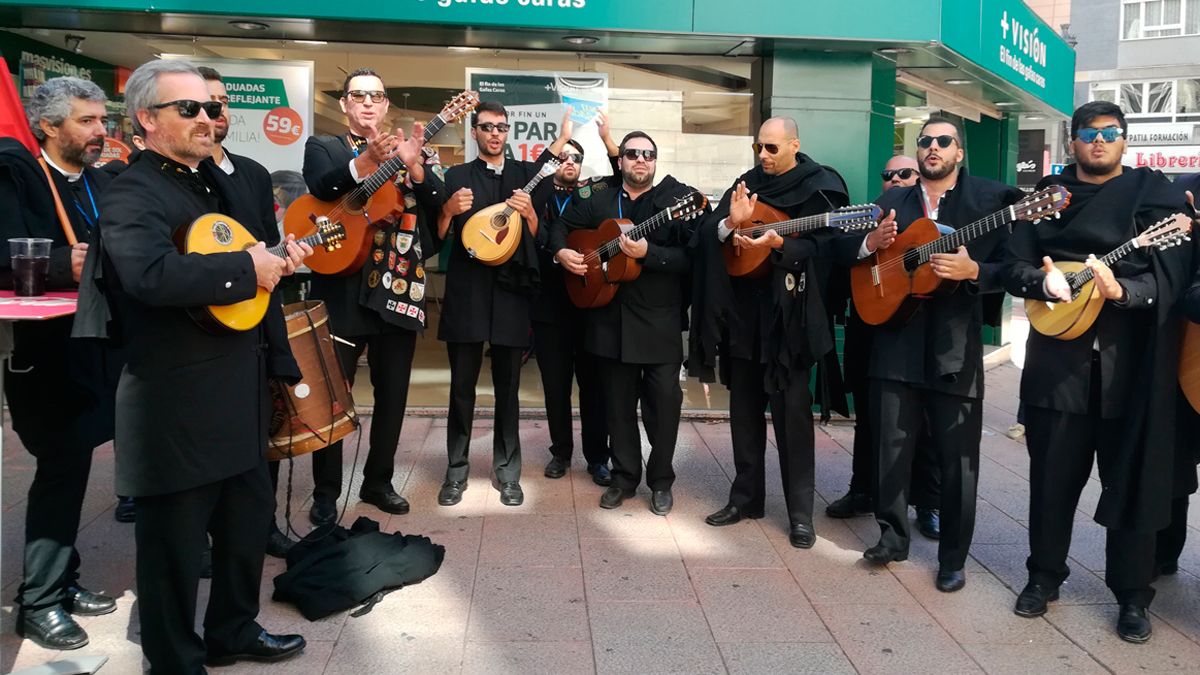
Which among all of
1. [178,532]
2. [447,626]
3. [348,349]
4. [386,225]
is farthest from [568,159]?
[178,532]

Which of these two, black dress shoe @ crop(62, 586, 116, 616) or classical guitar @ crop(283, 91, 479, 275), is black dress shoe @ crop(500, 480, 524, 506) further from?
black dress shoe @ crop(62, 586, 116, 616)

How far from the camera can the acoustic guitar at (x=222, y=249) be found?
3036 millimetres

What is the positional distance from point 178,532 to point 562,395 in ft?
10.3

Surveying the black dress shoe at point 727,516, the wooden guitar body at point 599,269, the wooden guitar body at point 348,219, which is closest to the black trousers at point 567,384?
the wooden guitar body at point 599,269

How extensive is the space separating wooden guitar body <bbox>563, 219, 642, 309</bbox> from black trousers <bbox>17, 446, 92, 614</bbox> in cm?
259

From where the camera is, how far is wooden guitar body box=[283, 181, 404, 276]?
193 inches

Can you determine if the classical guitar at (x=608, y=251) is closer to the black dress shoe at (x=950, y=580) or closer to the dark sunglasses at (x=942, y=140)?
the dark sunglasses at (x=942, y=140)

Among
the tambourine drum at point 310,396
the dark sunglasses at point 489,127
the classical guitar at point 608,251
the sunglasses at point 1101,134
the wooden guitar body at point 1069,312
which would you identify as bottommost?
the tambourine drum at point 310,396

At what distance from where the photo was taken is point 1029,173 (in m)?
30.3

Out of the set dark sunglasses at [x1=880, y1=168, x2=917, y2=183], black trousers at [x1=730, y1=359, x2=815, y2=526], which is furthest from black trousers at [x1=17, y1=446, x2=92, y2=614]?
dark sunglasses at [x1=880, y1=168, x2=917, y2=183]

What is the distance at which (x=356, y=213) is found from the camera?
491cm

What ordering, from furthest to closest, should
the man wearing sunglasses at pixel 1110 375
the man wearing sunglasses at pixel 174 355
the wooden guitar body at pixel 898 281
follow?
the wooden guitar body at pixel 898 281 < the man wearing sunglasses at pixel 1110 375 < the man wearing sunglasses at pixel 174 355

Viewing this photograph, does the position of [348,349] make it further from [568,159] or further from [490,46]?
[490,46]

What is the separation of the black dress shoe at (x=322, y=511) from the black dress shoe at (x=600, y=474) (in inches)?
62.5
